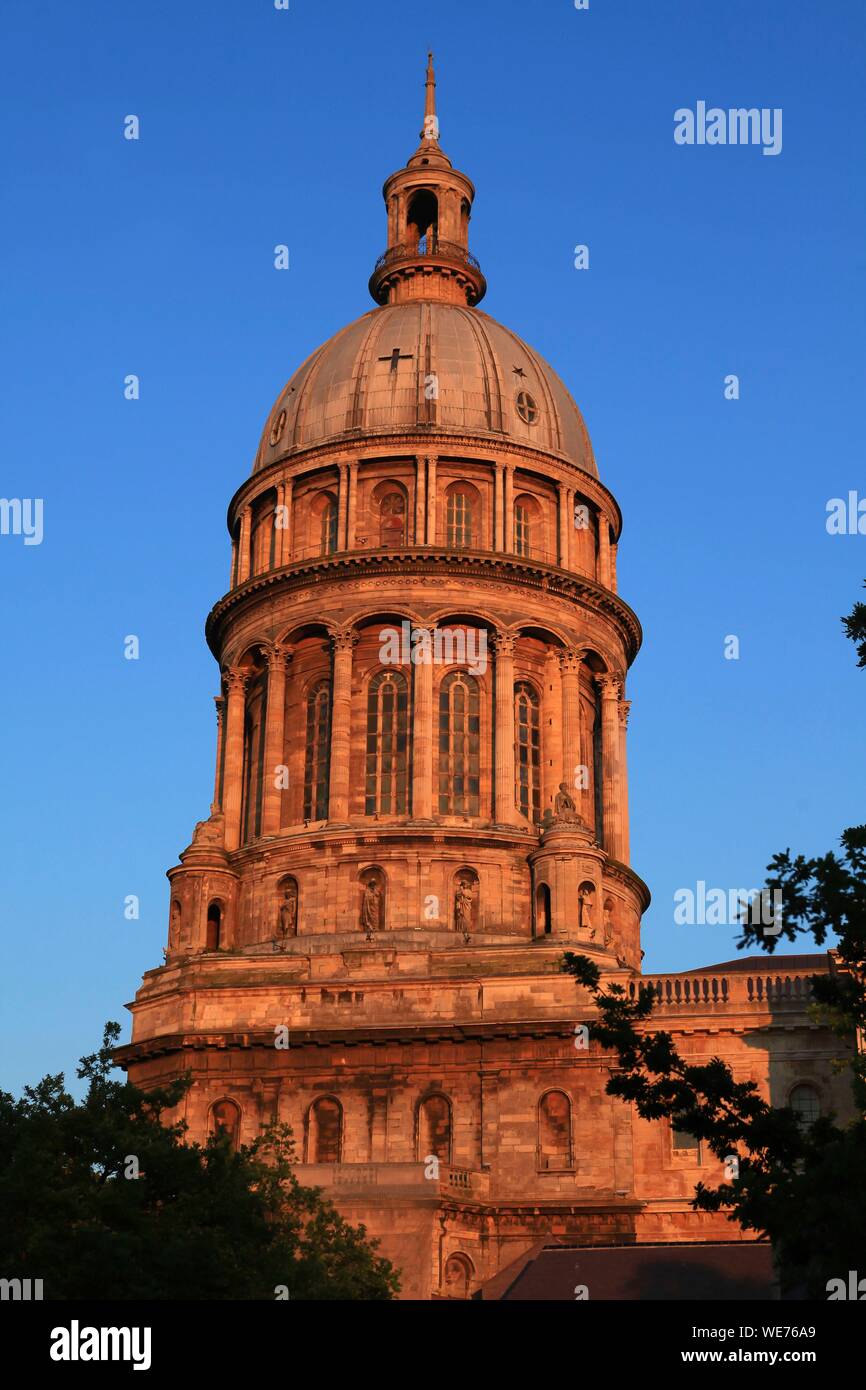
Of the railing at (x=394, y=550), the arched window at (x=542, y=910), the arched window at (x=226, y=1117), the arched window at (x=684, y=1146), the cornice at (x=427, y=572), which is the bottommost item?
the arched window at (x=684, y=1146)

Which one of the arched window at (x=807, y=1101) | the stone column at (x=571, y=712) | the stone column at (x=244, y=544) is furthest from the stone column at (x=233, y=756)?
the arched window at (x=807, y=1101)

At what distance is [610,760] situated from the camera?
67750 millimetres

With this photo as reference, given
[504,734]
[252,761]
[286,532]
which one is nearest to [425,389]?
[286,532]

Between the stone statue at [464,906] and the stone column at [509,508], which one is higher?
the stone column at [509,508]

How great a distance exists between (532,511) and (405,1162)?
26.7 metres

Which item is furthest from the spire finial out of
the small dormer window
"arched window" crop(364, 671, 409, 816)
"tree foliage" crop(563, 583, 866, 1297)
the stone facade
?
"tree foliage" crop(563, 583, 866, 1297)

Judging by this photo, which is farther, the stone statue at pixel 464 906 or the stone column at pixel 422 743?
the stone column at pixel 422 743

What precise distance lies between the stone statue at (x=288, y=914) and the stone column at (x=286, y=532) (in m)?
12.0

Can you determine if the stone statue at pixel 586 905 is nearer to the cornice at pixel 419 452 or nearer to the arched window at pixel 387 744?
the arched window at pixel 387 744

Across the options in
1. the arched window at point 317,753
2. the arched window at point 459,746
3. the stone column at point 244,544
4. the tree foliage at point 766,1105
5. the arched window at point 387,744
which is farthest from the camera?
the stone column at point 244,544

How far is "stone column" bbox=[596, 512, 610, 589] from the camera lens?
230 ft

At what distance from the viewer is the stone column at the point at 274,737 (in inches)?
2527
